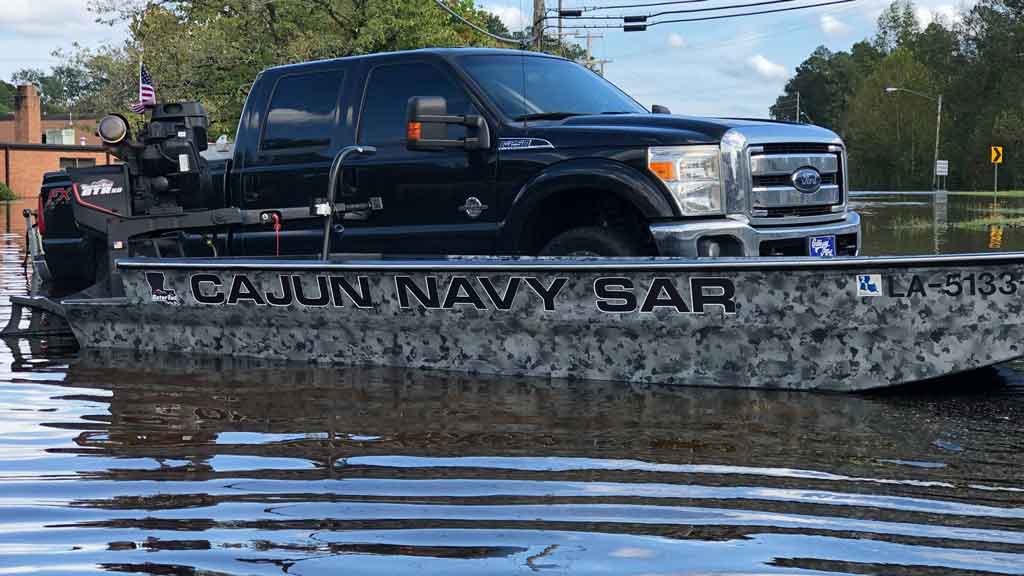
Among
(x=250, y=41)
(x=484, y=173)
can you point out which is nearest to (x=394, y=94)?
(x=484, y=173)

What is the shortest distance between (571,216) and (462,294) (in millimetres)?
1015

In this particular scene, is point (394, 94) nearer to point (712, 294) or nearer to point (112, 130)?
point (112, 130)

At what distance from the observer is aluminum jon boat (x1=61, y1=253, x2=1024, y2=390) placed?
606cm

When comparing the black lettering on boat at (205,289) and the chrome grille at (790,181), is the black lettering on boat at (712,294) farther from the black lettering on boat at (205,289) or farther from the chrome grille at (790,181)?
the black lettering on boat at (205,289)

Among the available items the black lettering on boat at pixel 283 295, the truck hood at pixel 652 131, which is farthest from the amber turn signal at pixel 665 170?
the black lettering on boat at pixel 283 295

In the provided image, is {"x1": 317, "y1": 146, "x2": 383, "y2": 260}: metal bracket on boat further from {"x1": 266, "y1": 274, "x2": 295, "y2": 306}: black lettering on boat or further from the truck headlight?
the truck headlight

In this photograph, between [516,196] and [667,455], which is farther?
[516,196]

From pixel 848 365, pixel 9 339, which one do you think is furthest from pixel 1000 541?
pixel 9 339

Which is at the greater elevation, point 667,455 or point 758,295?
point 758,295

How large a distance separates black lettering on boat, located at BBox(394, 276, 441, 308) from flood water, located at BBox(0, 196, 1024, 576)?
0.43m

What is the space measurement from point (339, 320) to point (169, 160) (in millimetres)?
2023

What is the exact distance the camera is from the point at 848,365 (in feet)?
20.6

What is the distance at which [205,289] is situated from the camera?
7.96 m

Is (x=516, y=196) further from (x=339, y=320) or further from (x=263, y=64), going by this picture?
(x=263, y=64)
